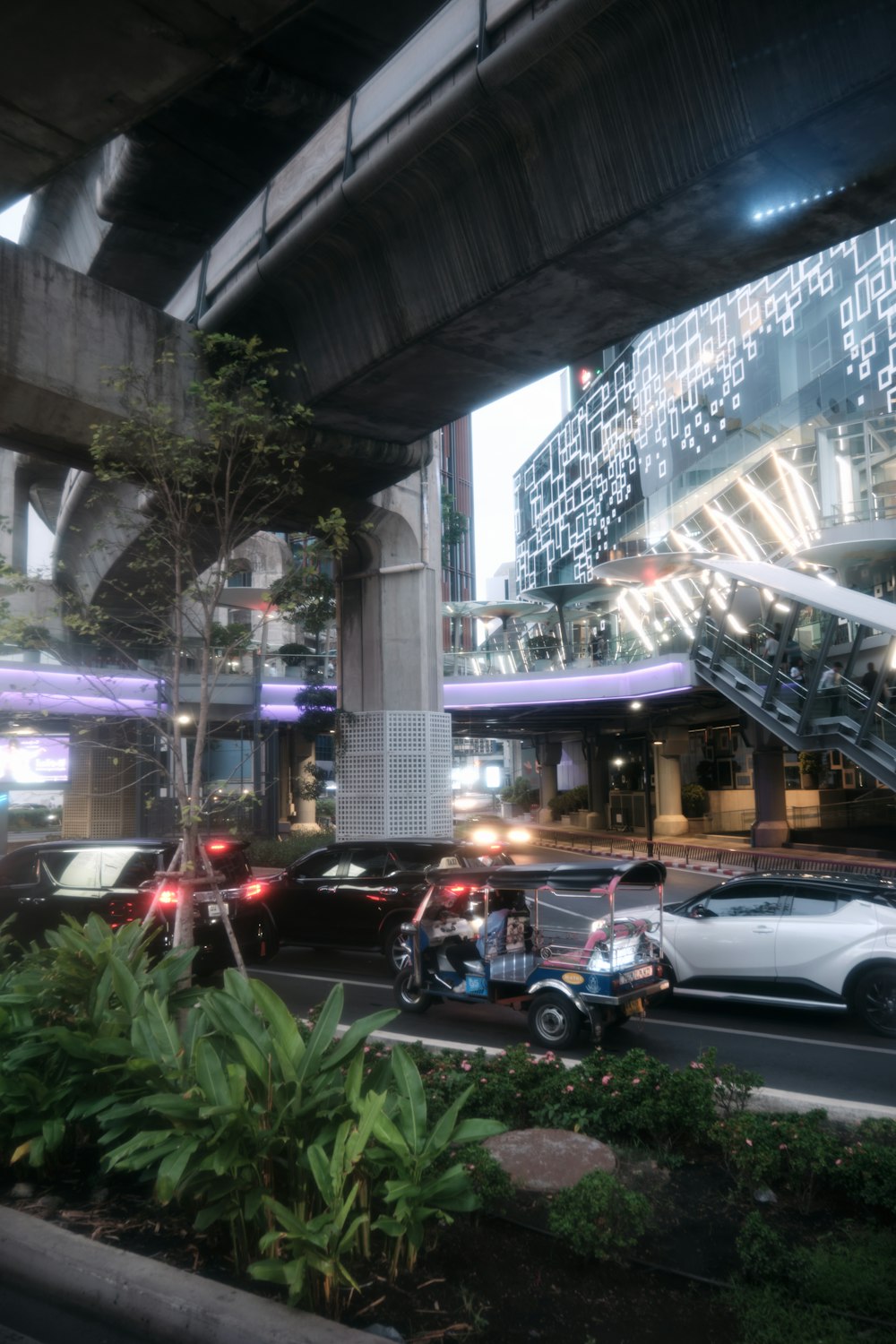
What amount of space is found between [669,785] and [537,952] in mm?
32214

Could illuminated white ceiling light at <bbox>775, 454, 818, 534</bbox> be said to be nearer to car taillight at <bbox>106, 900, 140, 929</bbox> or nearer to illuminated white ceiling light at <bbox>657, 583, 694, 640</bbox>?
illuminated white ceiling light at <bbox>657, 583, 694, 640</bbox>

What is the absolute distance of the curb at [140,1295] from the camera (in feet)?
12.3

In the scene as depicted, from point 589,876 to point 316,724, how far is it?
18.1 m

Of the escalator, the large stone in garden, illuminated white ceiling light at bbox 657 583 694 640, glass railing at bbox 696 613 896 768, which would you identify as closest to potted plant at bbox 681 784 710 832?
illuminated white ceiling light at bbox 657 583 694 640

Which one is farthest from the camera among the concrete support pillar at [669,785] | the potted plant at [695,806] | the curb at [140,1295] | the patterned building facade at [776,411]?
the potted plant at [695,806]

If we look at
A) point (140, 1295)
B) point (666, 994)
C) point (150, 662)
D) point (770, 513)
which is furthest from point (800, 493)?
point (140, 1295)

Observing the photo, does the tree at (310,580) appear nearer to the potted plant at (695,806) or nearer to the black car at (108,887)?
the black car at (108,887)

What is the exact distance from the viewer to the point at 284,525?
19.8 meters

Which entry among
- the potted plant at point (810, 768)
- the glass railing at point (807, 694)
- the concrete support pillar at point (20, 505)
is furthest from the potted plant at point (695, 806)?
the concrete support pillar at point (20, 505)

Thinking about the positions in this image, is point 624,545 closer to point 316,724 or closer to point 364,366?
point 316,724

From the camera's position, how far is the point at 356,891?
44.6 feet

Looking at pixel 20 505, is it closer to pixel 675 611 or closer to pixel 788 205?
pixel 675 611

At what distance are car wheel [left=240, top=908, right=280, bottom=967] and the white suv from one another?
5156mm

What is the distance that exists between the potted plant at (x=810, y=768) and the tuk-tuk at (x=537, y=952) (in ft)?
101
